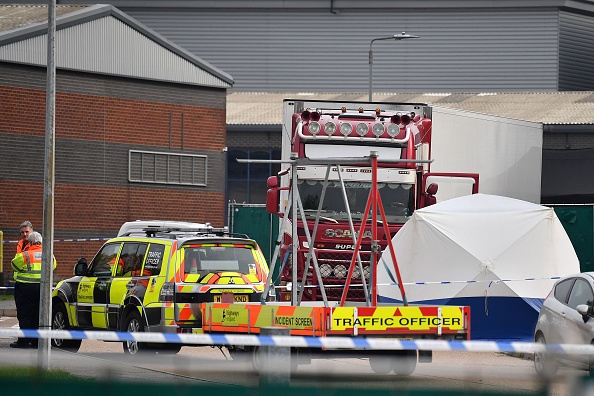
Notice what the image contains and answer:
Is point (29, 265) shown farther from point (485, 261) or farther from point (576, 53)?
point (576, 53)

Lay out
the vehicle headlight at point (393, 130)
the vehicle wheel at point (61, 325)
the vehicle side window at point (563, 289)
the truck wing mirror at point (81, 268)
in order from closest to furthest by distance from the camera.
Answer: the vehicle side window at point (563, 289), the truck wing mirror at point (81, 268), the vehicle wheel at point (61, 325), the vehicle headlight at point (393, 130)

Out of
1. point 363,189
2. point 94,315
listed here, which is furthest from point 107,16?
point 94,315

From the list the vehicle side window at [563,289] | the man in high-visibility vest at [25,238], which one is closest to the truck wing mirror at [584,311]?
the vehicle side window at [563,289]

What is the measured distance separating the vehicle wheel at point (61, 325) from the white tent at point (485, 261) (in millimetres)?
5099

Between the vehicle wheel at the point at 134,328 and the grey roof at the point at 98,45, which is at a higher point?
the grey roof at the point at 98,45

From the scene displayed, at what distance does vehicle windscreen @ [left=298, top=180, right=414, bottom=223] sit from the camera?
20.4 m

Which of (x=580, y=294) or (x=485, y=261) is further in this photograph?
(x=485, y=261)

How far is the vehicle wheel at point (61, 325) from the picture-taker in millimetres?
18011

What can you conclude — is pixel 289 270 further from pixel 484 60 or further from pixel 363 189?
pixel 484 60

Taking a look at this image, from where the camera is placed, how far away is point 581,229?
25844 mm

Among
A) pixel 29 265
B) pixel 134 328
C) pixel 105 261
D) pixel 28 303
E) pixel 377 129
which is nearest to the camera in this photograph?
pixel 134 328

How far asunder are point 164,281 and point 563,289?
5140 mm

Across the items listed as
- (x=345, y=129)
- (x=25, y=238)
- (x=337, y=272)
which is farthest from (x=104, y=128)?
(x=25, y=238)

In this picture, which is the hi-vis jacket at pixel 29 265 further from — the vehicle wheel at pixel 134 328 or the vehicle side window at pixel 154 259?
the vehicle side window at pixel 154 259
